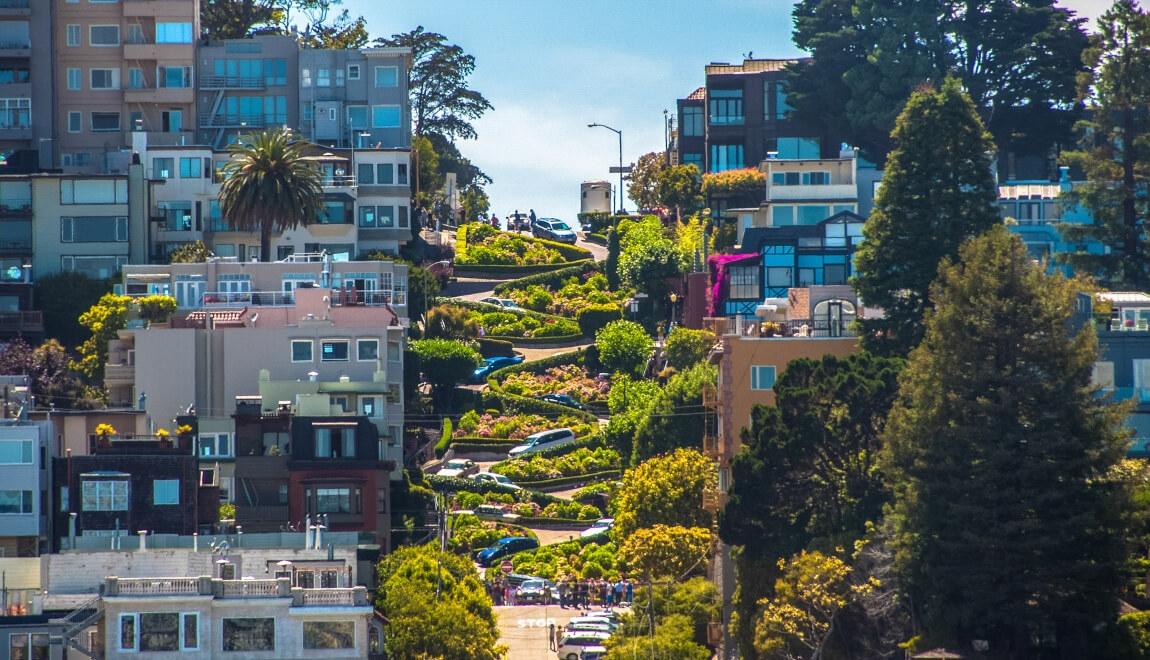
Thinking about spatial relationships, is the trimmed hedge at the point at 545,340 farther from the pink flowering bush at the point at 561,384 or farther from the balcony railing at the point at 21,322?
the balcony railing at the point at 21,322

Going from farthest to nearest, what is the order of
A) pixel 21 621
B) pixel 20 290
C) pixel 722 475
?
pixel 20 290, pixel 722 475, pixel 21 621

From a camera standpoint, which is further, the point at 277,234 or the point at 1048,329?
the point at 277,234

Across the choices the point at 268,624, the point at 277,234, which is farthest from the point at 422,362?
the point at 268,624

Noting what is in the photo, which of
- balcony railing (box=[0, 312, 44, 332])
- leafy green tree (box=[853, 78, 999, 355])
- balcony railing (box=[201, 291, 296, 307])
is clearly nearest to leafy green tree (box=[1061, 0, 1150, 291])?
leafy green tree (box=[853, 78, 999, 355])

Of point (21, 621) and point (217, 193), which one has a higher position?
point (217, 193)

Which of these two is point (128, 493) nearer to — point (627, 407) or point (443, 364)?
point (443, 364)

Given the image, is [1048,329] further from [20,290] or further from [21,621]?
[20,290]

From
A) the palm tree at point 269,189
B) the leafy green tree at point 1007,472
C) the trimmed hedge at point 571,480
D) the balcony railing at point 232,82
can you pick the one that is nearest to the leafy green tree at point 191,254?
the palm tree at point 269,189

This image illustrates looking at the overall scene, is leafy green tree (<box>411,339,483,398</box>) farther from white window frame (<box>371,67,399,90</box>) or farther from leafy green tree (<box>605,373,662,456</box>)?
white window frame (<box>371,67,399,90</box>)
